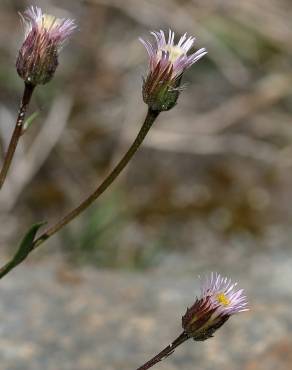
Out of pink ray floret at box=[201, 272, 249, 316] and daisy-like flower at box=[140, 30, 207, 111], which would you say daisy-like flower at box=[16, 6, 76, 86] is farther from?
pink ray floret at box=[201, 272, 249, 316]

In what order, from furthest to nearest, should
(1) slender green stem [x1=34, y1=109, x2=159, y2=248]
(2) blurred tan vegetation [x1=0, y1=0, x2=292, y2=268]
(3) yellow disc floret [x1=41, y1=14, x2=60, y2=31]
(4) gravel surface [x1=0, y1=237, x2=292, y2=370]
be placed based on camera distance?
(2) blurred tan vegetation [x1=0, y1=0, x2=292, y2=268], (4) gravel surface [x1=0, y1=237, x2=292, y2=370], (3) yellow disc floret [x1=41, y1=14, x2=60, y2=31], (1) slender green stem [x1=34, y1=109, x2=159, y2=248]

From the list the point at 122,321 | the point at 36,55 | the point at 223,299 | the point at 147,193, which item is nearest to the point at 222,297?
the point at 223,299

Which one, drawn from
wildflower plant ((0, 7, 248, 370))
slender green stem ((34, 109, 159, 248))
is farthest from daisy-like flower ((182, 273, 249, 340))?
slender green stem ((34, 109, 159, 248))

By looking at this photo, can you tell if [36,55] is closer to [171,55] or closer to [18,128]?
[18,128]

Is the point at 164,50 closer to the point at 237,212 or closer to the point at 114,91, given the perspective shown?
the point at 237,212

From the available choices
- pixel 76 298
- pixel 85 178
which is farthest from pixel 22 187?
pixel 76 298
